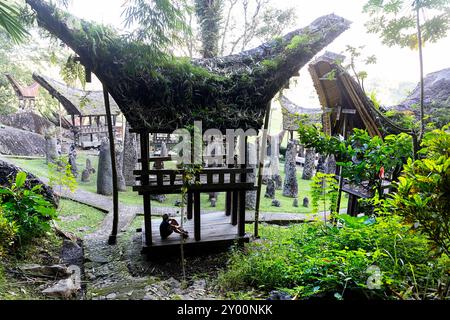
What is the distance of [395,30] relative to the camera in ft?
13.4

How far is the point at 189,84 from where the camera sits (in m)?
5.66

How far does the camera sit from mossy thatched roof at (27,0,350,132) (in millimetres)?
5082

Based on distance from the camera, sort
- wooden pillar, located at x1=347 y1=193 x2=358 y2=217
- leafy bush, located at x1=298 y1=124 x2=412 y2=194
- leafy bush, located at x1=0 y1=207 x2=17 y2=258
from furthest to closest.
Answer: wooden pillar, located at x1=347 y1=193 x2=358 y2=217 < leafy bush, located at x1=298 y1=124 x2=412 y2=194 < leafy bush, located at x1=0 y1=207 x2=17 y2=258

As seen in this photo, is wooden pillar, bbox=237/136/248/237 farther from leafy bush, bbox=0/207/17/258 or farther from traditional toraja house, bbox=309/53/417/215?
leafy bush, bbox=0/207/17/258

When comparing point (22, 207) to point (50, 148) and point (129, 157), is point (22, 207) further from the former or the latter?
point (50, 148)

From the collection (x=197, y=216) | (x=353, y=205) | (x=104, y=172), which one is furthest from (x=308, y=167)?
(x=197, y=216)

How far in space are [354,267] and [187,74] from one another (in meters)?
4.62

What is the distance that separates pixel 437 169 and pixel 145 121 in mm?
4640

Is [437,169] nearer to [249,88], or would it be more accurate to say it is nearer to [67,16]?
[249,88]

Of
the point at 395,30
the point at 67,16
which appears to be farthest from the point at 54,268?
the point at 395,30

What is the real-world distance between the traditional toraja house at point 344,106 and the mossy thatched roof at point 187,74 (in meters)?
0.78

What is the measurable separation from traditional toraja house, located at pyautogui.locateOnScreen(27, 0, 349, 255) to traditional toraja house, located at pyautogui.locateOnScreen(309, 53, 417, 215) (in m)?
0.81

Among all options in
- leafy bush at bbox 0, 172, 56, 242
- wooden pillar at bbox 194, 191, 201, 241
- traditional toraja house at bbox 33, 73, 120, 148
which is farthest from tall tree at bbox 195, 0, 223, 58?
traditional toraja house at bbox 33, 73, 120, 148
